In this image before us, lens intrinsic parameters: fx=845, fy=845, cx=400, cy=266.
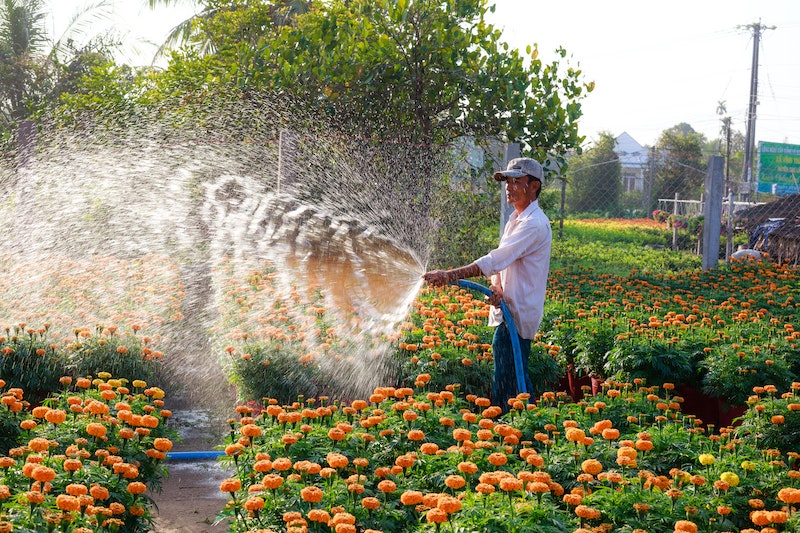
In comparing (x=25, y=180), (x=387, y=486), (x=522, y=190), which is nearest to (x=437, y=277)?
(x=522, y=190)

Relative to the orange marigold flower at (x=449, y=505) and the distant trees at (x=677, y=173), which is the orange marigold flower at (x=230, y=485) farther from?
the distant trees at (x=677, y=173)

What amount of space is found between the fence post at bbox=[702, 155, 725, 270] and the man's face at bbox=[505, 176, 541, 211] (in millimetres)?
5446

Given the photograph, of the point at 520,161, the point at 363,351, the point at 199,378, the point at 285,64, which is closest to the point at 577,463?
the point at 520,161

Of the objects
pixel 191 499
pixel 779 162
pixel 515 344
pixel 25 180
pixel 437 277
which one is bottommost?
pixel 191 499

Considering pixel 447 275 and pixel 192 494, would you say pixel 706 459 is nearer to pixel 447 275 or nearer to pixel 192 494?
pixel 447 275

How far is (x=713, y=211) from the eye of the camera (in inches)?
362

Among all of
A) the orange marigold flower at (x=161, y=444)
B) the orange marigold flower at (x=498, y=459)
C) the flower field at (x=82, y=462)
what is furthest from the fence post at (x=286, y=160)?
the orange marigold flower at (x=498, y=459)

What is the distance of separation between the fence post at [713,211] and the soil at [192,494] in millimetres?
5990

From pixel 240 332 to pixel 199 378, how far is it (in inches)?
48.7

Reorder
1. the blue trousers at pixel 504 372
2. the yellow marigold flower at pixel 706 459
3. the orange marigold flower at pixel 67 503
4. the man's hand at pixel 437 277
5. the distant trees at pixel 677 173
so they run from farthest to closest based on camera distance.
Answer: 1. the distant trees at pixel 677 173
2. the blue trousers at pixel 504 372
3. the man's hand at pixel 437 277
4. the yellow marigold flower at pixel 706 459
5. the orange marigold flower at pixel 67 503

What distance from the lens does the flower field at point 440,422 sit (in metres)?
2.68

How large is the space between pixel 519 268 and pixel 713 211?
18.3ft

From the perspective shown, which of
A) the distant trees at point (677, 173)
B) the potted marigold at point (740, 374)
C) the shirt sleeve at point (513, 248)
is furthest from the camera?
the distant trees at point (677, 173)

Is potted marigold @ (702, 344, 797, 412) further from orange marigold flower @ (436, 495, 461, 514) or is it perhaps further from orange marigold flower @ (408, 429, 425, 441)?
orange marigold flower @ (436, 495, 461, 514)
